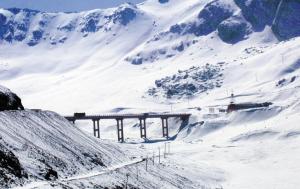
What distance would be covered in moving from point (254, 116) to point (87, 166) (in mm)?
111904

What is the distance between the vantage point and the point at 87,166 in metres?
61.3

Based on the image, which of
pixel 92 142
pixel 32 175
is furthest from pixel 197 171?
pixel 32 175

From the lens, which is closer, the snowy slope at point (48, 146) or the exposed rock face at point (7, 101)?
the snowy slope at point (48, 146)

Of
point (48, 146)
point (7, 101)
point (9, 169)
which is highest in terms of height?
point (7, 101)

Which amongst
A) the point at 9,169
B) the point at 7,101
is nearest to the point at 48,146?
the point at 7,101

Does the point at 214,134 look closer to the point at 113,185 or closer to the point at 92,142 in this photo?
the point at 92,142

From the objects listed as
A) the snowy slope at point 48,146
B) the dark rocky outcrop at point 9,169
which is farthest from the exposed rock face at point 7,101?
the dark rocky outcrop at point 9,169

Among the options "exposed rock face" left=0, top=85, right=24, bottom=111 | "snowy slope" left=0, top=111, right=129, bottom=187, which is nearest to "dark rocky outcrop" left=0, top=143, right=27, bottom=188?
"snowy slope" left=0, top=111, right=129, bottom=187

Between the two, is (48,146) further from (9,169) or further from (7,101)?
(9,169)

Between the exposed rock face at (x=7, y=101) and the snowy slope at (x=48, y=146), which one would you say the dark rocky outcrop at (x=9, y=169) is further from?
the exposed rock face at (x=7, y=101)

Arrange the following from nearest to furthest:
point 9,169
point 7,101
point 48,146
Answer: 1. point 9,169
2. point 48,146
3. point 7,101

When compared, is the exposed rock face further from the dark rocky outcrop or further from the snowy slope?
the dark rocky outcrop

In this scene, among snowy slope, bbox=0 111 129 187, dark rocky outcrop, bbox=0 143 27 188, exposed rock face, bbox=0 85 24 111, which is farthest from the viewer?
exposed rock face, bbox=0 85 24 111

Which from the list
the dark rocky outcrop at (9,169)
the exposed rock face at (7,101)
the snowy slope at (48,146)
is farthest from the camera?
the exposed rock face at (7,101)
